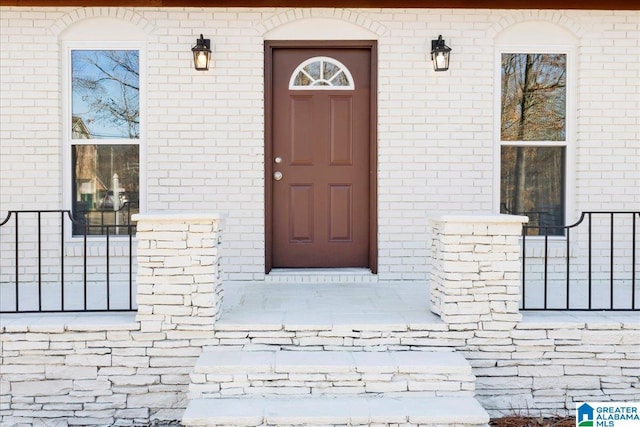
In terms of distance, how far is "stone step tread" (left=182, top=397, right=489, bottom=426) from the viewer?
121 inches

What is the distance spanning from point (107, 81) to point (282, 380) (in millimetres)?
3493

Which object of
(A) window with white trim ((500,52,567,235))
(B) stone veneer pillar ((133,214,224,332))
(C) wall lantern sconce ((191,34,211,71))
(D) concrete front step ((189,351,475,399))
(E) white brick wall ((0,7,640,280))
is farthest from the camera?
(A) window with white trim ((500,52,567,235))

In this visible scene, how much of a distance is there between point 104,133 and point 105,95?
36cm

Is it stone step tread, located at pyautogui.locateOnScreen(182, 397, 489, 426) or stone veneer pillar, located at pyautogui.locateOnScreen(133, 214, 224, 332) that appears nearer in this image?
stone step tread, located at pyautogui.locateOnScreen(182, 397, 489, 426)

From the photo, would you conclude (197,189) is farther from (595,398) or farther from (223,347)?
(595,398)

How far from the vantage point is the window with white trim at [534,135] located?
5.41m

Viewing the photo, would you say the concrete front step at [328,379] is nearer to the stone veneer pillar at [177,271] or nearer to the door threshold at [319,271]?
the stone veneer pillar at [177,271]

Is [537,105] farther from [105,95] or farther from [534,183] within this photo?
[105,95]

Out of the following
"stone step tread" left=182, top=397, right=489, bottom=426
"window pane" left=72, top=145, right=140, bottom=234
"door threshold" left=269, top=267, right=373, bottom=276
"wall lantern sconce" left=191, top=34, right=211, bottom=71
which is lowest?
"stone step tread" left=182, top=397, right=489, bottom=426

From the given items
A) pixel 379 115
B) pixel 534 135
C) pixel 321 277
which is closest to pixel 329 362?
pixel 321 277

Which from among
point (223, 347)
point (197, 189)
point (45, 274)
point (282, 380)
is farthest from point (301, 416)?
point (45, 274)

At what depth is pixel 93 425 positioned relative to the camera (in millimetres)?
3695

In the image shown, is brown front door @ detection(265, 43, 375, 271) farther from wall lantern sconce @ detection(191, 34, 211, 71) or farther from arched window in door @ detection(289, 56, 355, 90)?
wall lantern sconce @ detection(191, 34, 211, 71)

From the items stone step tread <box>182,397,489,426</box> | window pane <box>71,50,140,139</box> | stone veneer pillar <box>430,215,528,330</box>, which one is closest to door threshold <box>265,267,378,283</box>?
stone veneer pillar <box>430,215,528,330</box>
